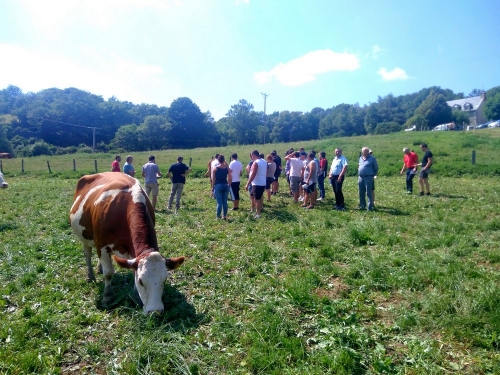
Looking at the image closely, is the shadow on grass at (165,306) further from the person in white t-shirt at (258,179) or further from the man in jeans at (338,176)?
the man in jeans at (338,176)

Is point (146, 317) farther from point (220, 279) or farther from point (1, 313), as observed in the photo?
point (1, 313)

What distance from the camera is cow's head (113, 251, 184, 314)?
430cm

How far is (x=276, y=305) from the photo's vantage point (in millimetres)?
4770

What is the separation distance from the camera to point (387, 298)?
16.2 feet

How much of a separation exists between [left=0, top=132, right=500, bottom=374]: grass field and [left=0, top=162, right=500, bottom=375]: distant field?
18 millimetres

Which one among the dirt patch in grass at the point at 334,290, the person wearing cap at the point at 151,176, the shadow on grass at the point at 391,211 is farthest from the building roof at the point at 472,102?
the dirt patch in grass at the point at 334,290

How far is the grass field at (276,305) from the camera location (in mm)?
3664

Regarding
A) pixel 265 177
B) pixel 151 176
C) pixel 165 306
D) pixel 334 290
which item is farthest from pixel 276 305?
pixel 151 176

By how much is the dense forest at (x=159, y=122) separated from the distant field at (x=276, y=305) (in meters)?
64.4

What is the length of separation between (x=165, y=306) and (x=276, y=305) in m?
1.54

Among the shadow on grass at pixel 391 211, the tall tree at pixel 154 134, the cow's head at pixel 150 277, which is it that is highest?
the tall tree at pixel 154 134

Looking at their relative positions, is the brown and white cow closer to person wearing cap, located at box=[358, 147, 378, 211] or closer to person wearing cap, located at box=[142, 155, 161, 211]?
person wearing cap, located at box=[142, 155, 161, 211]

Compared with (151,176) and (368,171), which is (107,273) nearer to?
(151,176)

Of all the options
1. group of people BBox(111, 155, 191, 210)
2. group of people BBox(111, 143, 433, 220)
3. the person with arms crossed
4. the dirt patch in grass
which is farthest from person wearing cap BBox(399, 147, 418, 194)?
the dirt patch in grass
